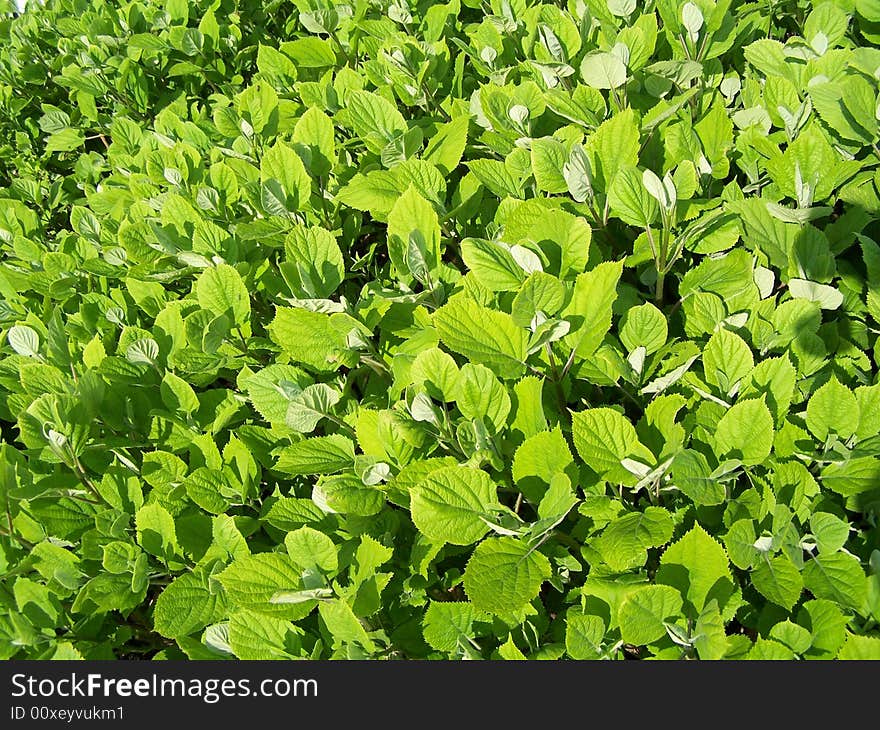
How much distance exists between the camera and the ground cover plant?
1.39 meters

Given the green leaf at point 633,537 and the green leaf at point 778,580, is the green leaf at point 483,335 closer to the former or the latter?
the green leaf at point 633,537

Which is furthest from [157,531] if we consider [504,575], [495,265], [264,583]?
[495,265]

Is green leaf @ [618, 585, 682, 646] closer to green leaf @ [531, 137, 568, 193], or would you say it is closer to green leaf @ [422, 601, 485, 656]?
green leaf @ [422, 601, 485, 656]

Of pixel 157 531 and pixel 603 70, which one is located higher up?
pixel 603 70

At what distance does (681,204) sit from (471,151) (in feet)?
2.47

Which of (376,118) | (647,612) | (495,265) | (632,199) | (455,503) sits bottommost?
(647,612)

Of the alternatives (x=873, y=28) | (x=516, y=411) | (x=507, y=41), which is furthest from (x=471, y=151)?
(x=873, y=28)

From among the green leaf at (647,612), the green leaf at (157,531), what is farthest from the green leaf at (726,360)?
the green leaf at (157,531)

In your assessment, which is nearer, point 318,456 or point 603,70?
point 318,456

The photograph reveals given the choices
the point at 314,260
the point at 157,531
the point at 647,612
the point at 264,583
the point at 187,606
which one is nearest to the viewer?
the point at 647,612

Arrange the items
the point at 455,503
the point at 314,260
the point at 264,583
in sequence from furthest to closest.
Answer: the point at 314,260, the point at 264,583, the point at 455,503

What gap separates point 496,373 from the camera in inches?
63.2

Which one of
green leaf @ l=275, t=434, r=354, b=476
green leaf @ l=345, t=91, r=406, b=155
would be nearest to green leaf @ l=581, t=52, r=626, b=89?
green leaf @ l=345, t=91, r=406, b=155

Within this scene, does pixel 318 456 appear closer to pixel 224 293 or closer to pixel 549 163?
pixel 224 293
